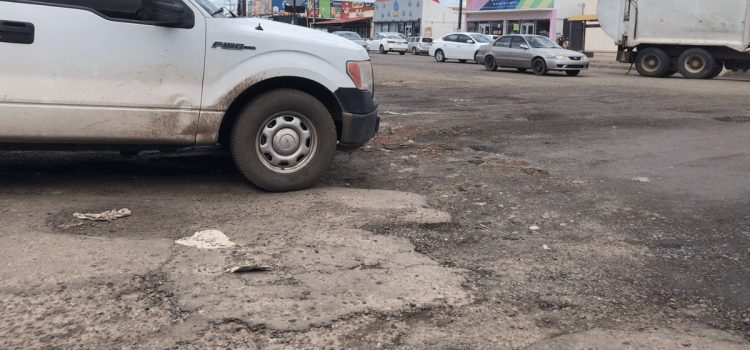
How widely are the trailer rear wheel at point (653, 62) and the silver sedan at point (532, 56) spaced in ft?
6.34

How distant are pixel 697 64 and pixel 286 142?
2011cm

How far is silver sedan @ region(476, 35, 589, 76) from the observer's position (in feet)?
71.7

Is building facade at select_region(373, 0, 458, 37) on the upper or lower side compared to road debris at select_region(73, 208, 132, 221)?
upper

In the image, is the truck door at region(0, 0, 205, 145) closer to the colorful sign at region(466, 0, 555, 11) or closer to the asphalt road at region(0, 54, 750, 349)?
the asphalt road at region(0, 54, 750, 349)

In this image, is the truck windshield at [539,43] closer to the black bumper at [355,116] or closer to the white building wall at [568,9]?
the black bumper at [355,116]

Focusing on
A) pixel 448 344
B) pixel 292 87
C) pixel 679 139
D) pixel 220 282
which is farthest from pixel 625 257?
pixel 679 139

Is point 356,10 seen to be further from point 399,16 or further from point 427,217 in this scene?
point 427,217

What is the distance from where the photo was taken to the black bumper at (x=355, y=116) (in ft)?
17.7

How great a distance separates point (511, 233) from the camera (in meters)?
4.54

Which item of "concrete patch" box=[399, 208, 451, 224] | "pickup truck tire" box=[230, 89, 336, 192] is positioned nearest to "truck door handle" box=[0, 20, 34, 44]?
"pickup truck tire" box=[230, 89, 336, 192]

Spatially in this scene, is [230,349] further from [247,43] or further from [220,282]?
[247,43]

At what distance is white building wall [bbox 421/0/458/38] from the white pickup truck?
180 ft

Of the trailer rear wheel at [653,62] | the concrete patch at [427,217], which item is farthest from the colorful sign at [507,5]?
the concrete patch at [427,217]

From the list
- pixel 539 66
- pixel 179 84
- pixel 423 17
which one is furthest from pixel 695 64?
pixel 423 17
